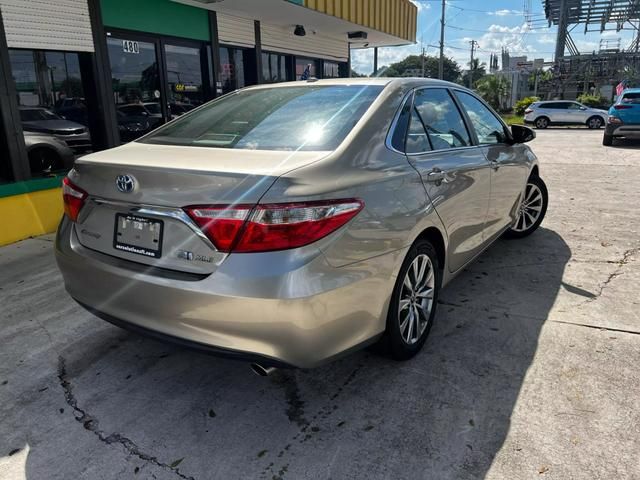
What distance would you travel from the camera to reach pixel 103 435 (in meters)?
2.44

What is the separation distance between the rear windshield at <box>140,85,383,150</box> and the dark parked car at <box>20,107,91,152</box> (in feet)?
12.4

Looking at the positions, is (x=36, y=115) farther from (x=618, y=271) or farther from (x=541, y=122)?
(x=541, y=122)

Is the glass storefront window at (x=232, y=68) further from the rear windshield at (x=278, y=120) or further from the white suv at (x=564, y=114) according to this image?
the white suv at (x=564, y=114)

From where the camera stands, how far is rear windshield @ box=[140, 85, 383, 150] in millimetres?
2617

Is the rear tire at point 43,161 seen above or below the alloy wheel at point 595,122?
above

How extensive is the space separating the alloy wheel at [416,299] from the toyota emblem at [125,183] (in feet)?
4.82

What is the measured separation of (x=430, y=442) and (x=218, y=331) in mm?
1111

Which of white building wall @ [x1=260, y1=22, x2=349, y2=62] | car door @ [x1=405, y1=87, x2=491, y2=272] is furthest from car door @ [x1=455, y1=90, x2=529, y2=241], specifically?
white building wall @ [x1=260, y1=22, x2=349, y2=62]

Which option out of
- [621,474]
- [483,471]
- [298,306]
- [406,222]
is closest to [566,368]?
[621,474]

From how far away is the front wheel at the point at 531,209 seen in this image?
539 cm

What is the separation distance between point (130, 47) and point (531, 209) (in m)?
6.11

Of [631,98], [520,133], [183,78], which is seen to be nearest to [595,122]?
[631,98]

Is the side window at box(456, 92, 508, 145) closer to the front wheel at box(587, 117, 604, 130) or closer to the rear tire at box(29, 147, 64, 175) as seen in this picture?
the rear tire at box(29, 147, 64, 175)

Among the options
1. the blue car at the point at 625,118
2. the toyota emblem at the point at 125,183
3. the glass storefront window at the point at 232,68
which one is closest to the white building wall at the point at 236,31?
the glass storefront window at the point at 232,68
